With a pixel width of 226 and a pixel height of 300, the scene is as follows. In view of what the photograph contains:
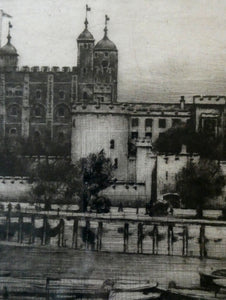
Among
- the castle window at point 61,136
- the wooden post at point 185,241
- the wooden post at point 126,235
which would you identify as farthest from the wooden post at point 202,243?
the castle window at point 61,136

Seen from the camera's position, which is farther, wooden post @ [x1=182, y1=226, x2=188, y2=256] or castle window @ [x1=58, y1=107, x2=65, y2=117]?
castle window @ [x1=58, y1=107, x2=65, y2=117]

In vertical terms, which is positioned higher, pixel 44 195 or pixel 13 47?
pixel 13 47

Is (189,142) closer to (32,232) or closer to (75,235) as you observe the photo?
(75,235)

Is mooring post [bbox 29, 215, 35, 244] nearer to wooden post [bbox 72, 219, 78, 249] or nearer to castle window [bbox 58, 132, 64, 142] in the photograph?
wooden post [bbox 72, 219, 78, 249]

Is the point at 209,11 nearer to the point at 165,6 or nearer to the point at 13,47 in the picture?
the point at 165,6

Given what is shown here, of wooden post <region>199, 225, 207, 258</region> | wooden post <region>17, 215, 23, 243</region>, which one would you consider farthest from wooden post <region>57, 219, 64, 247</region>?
wooden post <region>199, 225, 207, 258</region>

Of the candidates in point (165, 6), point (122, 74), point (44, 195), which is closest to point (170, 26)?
point (165, 6)

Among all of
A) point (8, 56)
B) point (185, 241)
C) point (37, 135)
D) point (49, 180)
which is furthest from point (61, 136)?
point (185, 241)
